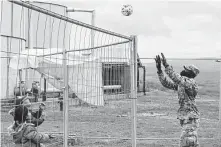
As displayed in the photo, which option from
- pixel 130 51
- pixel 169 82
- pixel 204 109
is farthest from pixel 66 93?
pixel 204 109

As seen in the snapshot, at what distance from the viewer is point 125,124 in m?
11.9

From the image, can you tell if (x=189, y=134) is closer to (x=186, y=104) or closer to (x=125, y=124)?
(x=186, y=104)

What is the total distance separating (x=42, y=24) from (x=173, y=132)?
39.4ft

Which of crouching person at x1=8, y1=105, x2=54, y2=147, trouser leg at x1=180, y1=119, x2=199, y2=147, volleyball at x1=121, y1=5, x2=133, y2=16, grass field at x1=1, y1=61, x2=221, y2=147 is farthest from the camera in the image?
grass field at x1=1, y1=61, x2=221, y2=147

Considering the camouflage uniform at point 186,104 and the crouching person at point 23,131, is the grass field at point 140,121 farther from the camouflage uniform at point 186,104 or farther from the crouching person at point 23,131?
the camouflage uniform at point 186,104

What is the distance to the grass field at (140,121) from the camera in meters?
8.55

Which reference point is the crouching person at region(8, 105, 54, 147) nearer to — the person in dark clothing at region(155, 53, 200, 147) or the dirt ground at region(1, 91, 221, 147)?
the dirt ground at region(1, 91, 221, 147)

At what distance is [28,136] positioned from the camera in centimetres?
663

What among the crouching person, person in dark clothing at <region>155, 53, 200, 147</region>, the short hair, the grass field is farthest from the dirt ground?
person in dark clothing at <region>155, 53, 200, 147</region>

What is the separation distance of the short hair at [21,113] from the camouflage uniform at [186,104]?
225cm

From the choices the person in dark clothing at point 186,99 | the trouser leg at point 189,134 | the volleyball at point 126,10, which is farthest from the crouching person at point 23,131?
the volleyball at point 126,10

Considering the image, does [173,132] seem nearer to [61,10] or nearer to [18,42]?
[18,42]

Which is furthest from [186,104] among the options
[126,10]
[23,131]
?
[23,131]

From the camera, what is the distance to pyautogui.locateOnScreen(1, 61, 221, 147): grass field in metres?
8.55
